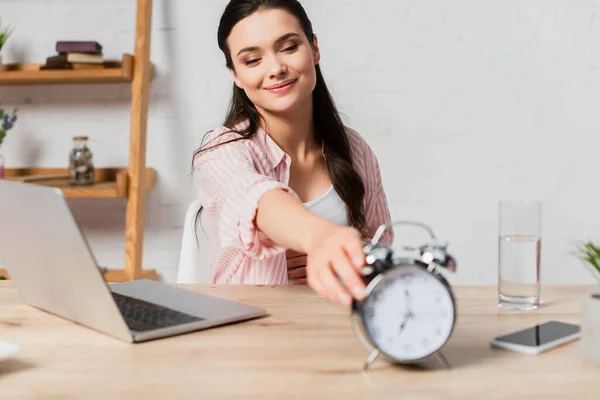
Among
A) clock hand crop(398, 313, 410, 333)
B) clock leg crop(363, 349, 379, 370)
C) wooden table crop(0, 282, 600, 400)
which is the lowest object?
wooden table crop(0, 282, 600, 400)

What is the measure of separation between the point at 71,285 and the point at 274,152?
884mm

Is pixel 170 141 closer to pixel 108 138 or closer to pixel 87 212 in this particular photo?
pixel 108 138

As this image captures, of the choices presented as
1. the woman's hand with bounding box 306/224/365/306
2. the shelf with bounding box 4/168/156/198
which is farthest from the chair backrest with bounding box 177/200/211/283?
the shelf with bounding box 4/168/156/198

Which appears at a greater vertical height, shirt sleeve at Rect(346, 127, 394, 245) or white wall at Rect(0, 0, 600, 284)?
white wall at Rect(0, 0, 600, 284)

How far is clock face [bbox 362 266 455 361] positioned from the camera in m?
0.86

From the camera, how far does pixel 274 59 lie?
1.78 metres

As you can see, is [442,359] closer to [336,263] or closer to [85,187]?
[336,263]

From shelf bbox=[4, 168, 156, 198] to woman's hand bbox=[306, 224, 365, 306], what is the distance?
83.9 inches

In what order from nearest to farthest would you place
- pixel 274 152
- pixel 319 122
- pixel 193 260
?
pixel 193 260 < pixel 274 152 < pixel 319 122

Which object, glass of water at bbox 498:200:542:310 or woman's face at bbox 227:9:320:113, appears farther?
woman's face at bbox 227:9:320:113

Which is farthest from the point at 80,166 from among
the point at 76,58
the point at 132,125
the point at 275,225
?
the point at 275,225

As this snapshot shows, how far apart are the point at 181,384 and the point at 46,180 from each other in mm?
2388

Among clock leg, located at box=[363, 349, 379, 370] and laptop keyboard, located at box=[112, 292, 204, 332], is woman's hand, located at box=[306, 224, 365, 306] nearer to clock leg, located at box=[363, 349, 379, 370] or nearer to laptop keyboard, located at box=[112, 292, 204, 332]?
clock leg, located at box=[363, 349, 379, 370]

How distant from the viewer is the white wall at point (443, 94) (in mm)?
2980
